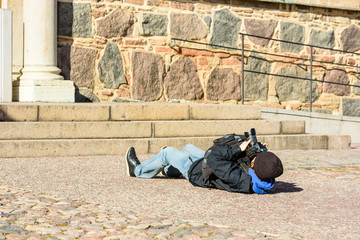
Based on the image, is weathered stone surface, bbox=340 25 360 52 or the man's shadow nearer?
the man's shadow

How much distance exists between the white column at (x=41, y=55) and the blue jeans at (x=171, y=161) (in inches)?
154

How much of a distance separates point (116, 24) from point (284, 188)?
5.93 meters

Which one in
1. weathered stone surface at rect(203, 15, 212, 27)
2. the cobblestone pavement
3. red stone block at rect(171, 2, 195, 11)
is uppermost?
red stone block at rect(171, 2, 195, 11)

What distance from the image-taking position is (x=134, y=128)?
870 cm

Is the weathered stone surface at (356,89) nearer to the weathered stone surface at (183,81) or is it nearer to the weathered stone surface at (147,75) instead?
the weathered stone surface at (183,81)

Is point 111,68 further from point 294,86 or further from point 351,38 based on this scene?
point 351,38

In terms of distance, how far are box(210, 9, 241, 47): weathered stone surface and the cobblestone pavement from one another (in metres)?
5.17

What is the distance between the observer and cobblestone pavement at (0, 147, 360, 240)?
164 inches

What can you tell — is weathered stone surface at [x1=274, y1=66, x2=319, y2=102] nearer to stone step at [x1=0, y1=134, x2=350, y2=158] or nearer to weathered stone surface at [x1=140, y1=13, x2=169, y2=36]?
weathered stone surface at [x1=140, y1=13, x2=169, y2=36]

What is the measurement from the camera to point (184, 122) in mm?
8961

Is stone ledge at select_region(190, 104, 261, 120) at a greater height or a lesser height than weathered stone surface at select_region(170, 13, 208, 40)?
lesser

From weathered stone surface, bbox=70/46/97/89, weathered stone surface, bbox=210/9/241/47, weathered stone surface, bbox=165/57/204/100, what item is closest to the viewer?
weathered stone surface, bbox=70/46/97/89

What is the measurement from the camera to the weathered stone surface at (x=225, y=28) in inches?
471

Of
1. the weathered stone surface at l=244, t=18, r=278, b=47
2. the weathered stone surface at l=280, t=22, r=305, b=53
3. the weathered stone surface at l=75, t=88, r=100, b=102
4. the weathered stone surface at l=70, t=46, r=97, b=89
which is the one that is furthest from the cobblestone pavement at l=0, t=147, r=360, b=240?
the weathered stone surface at l=280, t=22, r=305, b=53
